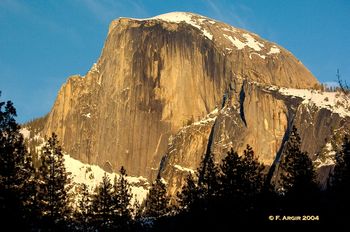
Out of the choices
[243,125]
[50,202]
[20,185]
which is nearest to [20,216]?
[20,185]

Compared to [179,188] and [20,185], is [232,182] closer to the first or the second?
[20,185]

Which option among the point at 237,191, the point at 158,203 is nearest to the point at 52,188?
the point at 237,191

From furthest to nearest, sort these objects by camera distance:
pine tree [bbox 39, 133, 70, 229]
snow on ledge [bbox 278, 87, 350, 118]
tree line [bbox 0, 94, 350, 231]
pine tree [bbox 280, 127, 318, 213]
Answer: snow on ledge [bbox 278, 87, 350, 118] < pine tree [bbox 39, 133, 70, 229] < pine tree [bbox 280, 127, 318, 213] < tree line [bbox 0, 94, 350, 231]

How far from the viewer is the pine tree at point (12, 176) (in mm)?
44681

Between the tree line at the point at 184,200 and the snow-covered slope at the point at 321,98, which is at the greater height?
the snow-covered slope at the point at 321,98

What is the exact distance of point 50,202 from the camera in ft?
213

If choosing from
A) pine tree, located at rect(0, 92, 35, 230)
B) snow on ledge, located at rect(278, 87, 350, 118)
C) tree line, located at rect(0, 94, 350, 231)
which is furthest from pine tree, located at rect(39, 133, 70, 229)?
snow on ledge, located at rect(278, 87, 350, 118)

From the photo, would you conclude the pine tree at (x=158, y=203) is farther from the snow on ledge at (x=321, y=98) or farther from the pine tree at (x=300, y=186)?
the snow on ledge at (x=321, y=98)

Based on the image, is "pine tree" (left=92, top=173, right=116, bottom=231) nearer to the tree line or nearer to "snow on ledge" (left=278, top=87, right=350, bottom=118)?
the tree line

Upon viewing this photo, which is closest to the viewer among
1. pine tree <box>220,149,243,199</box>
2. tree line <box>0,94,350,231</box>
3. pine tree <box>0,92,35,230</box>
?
pine tree <box>0,92,35,230</box>

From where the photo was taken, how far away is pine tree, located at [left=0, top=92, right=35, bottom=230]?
1759 inches

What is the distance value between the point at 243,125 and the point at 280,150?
1795 centimetres

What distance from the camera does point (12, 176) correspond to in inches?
1912

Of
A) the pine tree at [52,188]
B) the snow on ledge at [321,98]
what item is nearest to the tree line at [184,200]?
the pine tree at [52,188]
